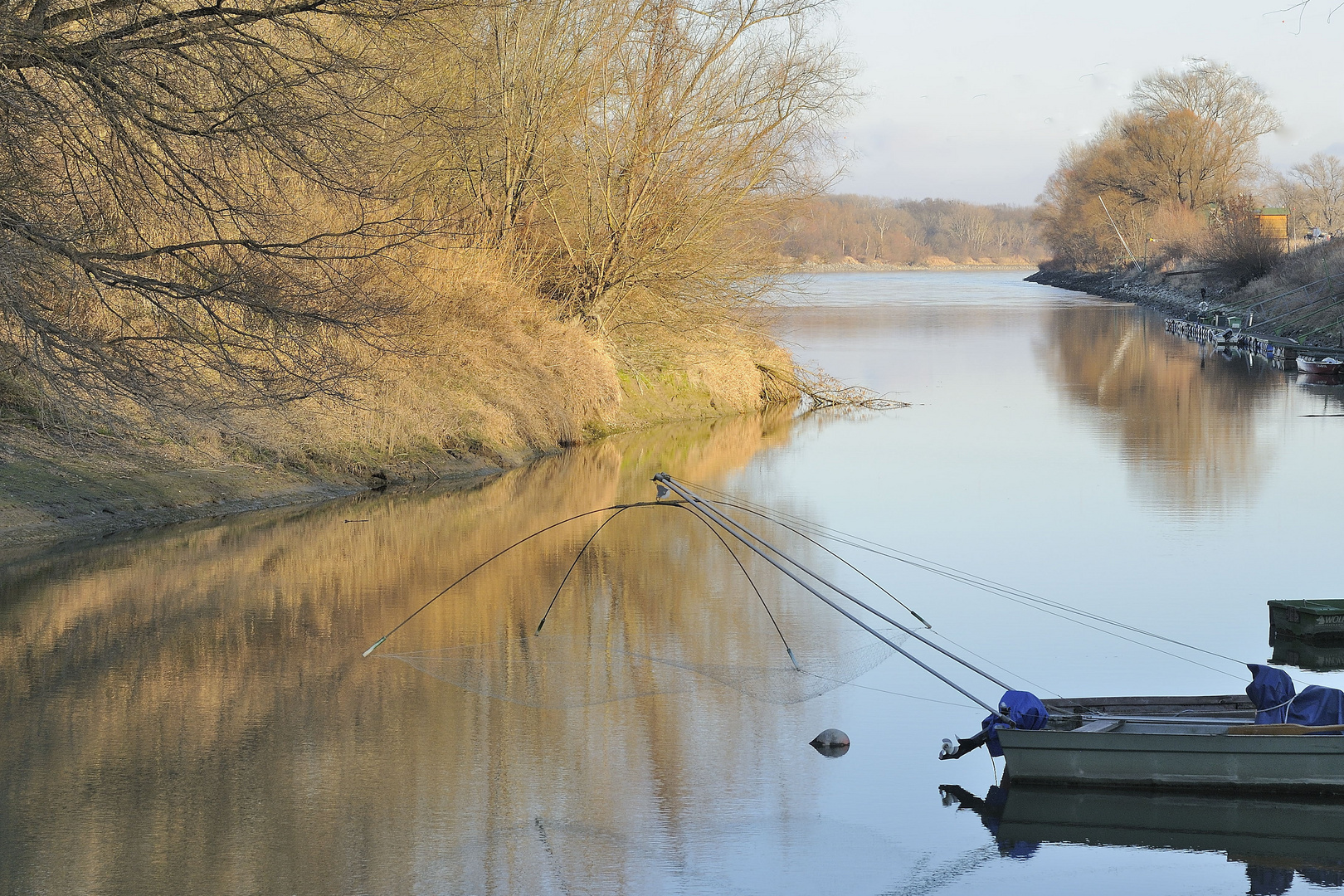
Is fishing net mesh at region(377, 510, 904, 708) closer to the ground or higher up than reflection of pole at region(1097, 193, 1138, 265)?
closer to the ground

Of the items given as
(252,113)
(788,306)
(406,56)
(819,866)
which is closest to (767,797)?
(819,866)

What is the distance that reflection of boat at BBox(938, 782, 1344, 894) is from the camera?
8630mm

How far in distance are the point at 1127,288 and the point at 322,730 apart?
321ft

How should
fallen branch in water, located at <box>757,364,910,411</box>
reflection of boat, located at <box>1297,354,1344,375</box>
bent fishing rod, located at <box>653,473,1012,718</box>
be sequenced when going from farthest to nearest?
reflection of boat, located at <box>1297,354,1344,375</box> < fallen branch in water, located at <box>757,364,910,411</box> < bent fishing rod, located at <box>653,473,1012,718</box>

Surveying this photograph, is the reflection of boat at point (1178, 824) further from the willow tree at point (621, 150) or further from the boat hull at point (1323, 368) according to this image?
the boat hull at point (1323, 368)

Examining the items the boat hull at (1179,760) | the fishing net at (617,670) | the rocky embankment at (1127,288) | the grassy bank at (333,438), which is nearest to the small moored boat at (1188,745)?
the boat hull at (1179,760)

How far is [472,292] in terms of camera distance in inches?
1003

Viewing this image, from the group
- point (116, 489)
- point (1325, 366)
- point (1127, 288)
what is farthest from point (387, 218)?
point (1127, 288)

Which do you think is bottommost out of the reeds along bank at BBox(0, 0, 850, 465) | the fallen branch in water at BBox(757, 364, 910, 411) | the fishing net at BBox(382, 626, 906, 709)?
the fallen branch in water at BBox(757, 364, 910, 411)

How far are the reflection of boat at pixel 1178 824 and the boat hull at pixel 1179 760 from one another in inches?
3.4

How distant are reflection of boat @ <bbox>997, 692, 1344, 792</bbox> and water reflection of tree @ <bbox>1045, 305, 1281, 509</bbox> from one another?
39.7ft

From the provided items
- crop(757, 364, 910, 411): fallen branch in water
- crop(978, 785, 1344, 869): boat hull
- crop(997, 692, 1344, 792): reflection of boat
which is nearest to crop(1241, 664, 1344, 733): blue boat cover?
crop(997, 692, 1344, 792): reflection of boat

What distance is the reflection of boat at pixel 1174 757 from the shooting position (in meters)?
9.27

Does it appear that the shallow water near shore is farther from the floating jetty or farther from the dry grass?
the dry grass
